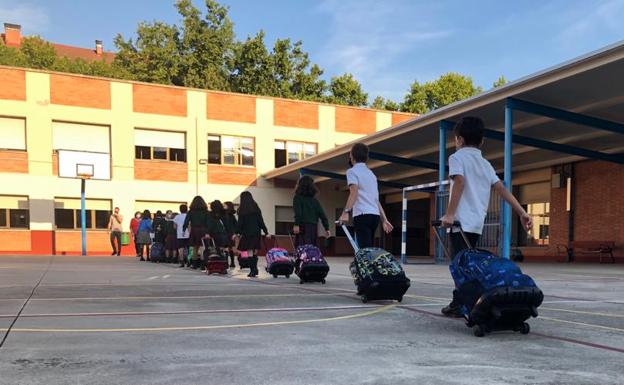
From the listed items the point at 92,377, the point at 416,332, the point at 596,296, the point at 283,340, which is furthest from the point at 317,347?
the point at 596,296

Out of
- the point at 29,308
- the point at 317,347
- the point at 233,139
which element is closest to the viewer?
the point at 317,347

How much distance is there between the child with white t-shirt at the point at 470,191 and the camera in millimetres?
4289

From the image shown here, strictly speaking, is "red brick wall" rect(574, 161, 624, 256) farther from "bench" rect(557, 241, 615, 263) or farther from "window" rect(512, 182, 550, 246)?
"window" rect(512, 182, 550, 246)

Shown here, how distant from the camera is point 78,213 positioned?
25141 millimetres

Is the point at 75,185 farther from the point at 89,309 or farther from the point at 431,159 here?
the point at 89,309

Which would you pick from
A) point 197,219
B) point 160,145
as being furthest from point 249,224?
point 160,145

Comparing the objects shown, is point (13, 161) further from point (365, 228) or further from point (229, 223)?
point (365, 228)

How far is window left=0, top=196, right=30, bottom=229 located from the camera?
24.0 meters

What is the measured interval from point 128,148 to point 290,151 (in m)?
8.67

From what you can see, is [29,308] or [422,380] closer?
[422,380]

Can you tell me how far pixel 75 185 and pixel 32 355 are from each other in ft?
78.4

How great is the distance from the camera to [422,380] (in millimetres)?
2770

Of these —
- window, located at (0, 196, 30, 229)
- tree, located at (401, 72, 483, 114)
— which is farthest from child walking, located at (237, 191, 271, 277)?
tree, located at (401, 72, 483, 114)

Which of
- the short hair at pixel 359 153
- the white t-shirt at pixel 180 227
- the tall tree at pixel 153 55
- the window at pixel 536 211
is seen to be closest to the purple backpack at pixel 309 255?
the short hair at pixel 359 153
